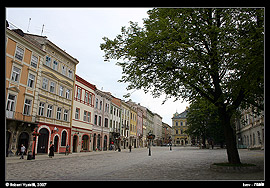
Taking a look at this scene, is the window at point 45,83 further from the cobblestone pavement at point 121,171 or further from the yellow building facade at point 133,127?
the yellow building facade at point 133,127

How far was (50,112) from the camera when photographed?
2870 centimetres

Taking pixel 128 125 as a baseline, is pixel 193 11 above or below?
above

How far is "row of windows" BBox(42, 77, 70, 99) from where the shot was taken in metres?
27.7

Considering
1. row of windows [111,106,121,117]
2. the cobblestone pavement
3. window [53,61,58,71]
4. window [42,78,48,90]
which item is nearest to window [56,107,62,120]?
window [42,78,48,90]

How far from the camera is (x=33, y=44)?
2538 centimetres

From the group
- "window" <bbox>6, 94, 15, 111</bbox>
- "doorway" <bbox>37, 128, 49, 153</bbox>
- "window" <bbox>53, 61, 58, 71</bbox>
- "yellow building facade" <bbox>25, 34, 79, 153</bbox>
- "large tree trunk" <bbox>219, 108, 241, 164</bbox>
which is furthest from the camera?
"window" <bbox>53, 61, 58, 71</bbox>

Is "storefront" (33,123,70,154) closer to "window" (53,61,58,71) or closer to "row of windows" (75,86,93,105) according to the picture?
"row of windows" (75,86,93,105)

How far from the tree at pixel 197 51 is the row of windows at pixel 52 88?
58.9 feet

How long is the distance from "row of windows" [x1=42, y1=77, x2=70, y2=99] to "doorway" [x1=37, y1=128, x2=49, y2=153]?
5435mm
